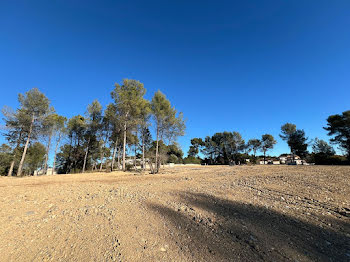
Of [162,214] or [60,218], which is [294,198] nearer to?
[162,214]

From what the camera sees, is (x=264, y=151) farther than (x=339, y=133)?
Yes

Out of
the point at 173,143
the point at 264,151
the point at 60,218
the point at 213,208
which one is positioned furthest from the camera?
the point at 264,151

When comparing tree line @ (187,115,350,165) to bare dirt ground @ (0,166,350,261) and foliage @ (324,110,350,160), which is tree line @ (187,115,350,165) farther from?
bare dirt ground @ (0,166,350,261)

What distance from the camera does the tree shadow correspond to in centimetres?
218

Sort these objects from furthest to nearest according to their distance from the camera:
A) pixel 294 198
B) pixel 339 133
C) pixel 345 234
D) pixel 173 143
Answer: pixel 339 133 < pixel 173 143 < pixel 294 198 < pixel 345 234

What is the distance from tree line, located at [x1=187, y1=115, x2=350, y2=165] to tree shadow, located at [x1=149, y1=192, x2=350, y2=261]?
31.7 meters

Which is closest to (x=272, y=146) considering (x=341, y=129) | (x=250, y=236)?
(x=341, y=129)

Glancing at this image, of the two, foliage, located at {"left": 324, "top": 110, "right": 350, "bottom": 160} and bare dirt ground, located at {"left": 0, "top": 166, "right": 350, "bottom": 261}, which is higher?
foliage, located at {"left": 324, "top": 110, "right": 350, "bottom": 160}

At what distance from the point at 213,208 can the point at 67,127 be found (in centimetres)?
2854

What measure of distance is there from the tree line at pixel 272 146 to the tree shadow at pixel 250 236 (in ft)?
104

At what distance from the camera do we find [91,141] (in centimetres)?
2653

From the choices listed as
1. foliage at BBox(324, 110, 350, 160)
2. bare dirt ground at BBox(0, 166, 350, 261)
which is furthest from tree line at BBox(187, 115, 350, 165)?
bare dirt ground at BBox(0, 166, 350, 261)

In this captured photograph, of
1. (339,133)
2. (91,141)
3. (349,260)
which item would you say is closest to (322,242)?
(349,260)

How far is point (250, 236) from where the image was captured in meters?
2.67
